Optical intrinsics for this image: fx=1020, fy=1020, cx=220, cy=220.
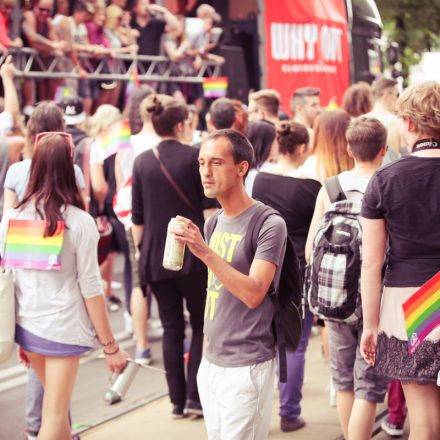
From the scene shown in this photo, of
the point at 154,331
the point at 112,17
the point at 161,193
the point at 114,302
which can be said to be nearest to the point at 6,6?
the point at 112,17

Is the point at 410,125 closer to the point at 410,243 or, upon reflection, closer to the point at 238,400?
the point at 410,243

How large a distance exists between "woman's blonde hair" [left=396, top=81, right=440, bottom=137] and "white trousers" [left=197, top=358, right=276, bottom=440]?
3.71 ft

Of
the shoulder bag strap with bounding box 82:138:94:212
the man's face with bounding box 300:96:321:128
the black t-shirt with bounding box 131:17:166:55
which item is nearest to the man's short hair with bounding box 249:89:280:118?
the man's face with bounding box 300:96:321:128

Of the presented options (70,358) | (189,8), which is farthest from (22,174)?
(189,8)

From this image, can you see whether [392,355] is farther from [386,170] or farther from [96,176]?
[96,176]

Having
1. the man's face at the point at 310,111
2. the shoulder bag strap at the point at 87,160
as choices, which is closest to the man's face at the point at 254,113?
the man's face at the point at 310,111

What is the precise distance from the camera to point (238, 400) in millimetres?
4008

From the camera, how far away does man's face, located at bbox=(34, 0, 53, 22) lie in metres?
12.5

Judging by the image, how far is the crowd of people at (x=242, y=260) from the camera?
13.3 feet

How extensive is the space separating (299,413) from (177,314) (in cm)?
97

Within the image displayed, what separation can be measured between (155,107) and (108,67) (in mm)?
7440

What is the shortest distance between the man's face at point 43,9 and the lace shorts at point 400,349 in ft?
30.1

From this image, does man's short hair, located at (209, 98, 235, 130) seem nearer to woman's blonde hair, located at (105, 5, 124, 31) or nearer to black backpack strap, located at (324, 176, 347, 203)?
black backpack strap, located at (324, 176, 347, 203)

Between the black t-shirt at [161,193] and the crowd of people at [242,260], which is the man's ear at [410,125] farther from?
the black t-shirt at [161,193]
